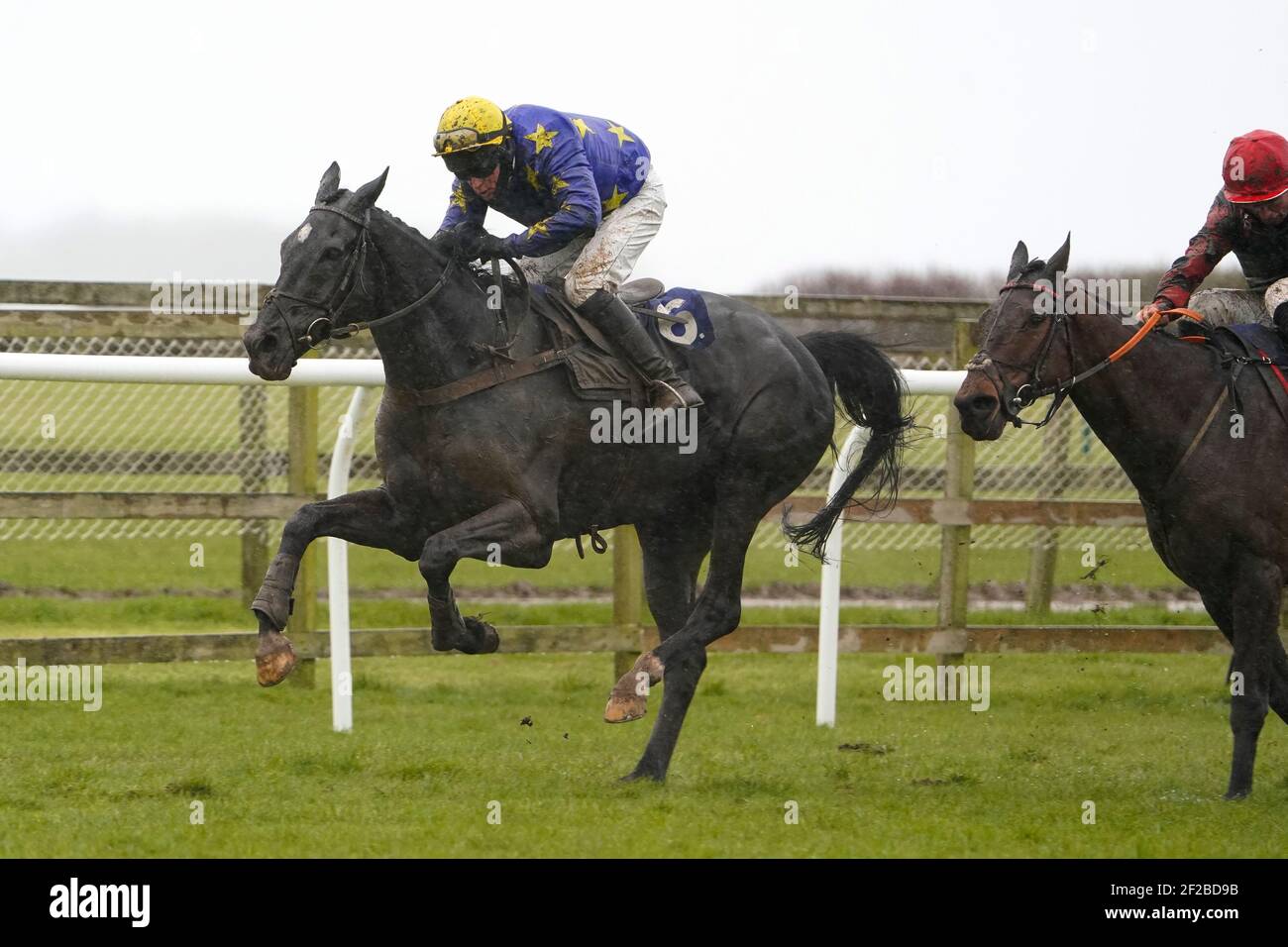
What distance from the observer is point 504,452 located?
5.67 meters

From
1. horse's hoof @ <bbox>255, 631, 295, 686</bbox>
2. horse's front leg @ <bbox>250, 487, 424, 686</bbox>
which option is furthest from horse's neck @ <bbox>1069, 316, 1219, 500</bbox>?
horse's hoof @ <bbox>255, 631, 295, 686</bbox>

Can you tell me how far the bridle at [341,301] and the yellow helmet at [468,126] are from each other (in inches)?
14.4

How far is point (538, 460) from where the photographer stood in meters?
5.82

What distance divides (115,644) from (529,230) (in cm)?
323

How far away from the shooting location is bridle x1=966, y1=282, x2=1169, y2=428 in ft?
18.8

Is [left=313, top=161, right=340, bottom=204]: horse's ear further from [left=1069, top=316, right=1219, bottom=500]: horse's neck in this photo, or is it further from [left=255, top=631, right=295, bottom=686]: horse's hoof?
[left=1069, top=316, right=1219, bottom=500]: horse's neck

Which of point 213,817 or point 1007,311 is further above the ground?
point 1007,311

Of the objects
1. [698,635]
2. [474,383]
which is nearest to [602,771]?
[698,635]

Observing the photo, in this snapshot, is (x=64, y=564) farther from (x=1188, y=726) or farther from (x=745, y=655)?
(x=1188, y=726)

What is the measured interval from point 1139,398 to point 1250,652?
0.99 metres

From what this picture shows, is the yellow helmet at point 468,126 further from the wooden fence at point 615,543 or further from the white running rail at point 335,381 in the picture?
the wooden fence at point 615,543

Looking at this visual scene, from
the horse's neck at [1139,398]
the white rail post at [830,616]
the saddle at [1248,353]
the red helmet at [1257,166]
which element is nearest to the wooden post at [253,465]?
the white rail post at [830,616]

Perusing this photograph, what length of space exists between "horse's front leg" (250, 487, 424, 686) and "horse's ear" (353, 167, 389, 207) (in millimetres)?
980
